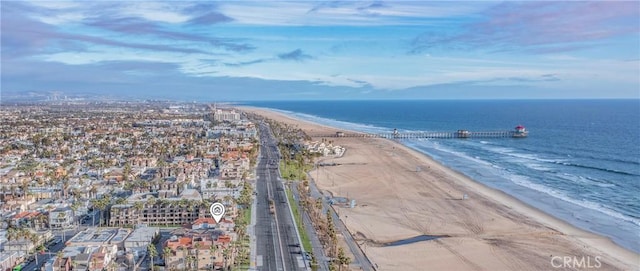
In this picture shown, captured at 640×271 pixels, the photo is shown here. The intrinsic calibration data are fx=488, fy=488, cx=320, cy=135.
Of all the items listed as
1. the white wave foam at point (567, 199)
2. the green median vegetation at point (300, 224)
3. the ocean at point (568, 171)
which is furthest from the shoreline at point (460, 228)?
the white wave foam at point (567, 199)

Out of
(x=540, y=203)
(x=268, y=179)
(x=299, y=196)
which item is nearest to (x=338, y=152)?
(x=268, y=179)

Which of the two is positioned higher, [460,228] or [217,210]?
[217,210]

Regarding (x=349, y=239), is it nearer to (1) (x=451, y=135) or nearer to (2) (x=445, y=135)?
(2) (x=445, y=135)

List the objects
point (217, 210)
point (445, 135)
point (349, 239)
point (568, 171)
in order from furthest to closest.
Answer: point (445, 135) < point (568, 171) < point (217, 210) < point (349, 239)

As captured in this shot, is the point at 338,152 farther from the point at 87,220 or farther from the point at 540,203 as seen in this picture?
the point at 87,220

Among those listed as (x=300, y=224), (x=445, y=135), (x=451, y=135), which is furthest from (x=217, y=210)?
(x=451, y=135)

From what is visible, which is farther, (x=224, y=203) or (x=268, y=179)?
(x=268, y=179)

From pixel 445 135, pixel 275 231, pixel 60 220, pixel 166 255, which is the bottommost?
pixel 275 231
